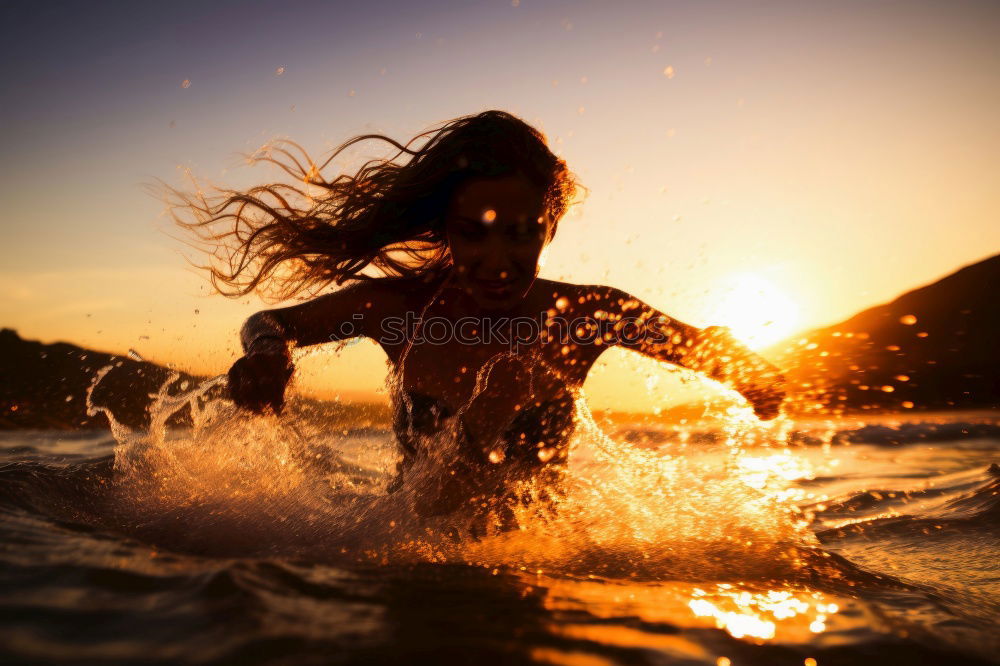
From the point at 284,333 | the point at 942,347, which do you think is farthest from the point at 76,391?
the point at 942,347

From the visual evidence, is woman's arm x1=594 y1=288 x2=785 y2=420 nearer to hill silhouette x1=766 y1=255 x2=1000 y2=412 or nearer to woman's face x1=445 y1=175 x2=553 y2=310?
woman's face x1=445 y1=175 x2=553 y2=310

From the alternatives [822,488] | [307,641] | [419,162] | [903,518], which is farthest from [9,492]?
[822,488]

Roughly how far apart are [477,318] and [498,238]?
0.51m

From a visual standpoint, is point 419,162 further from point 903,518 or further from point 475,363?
point 903,518

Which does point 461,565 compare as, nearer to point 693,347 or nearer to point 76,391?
point 693,347

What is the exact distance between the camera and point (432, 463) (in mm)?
2969

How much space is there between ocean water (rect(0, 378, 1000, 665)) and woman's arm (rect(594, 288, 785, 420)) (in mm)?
259

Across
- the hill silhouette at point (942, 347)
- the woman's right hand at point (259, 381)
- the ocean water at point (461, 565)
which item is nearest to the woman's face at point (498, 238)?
the ocean water at point (461, 565)

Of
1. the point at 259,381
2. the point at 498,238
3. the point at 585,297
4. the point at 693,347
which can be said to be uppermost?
the point at 498,238

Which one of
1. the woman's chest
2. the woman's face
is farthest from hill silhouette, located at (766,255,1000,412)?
the woman's face

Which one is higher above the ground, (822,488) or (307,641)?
(307,641)

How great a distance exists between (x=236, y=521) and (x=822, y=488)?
3.87 metres

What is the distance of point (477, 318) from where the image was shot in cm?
333

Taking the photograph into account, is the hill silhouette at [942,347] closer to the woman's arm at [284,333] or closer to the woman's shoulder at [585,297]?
the woman's shoulder at [585,297]
